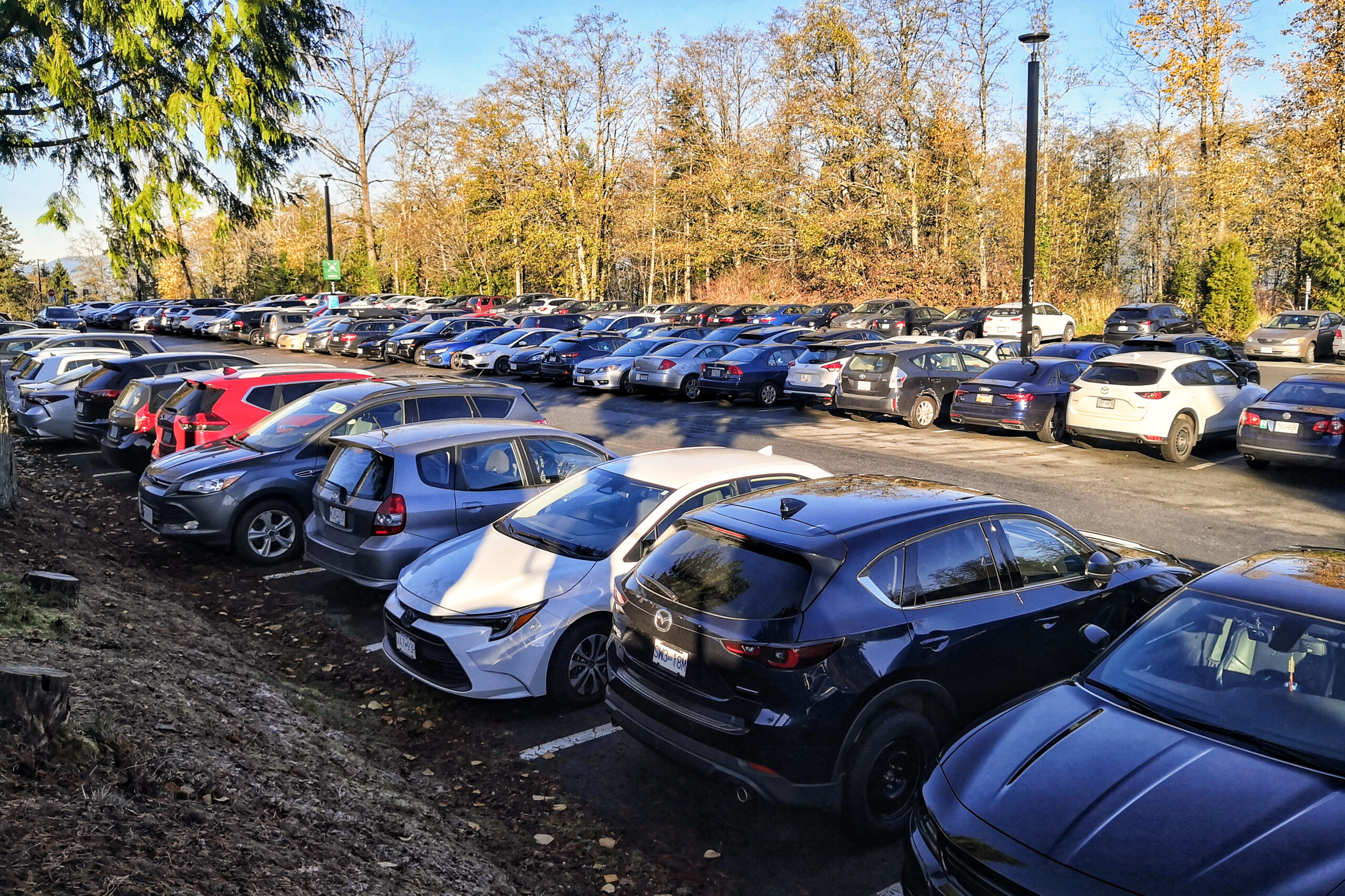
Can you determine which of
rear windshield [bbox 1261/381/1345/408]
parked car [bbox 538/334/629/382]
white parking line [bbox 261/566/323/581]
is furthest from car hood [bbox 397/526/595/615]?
parked car [bbox 538/334/629/382]

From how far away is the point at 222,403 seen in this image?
1152 cm

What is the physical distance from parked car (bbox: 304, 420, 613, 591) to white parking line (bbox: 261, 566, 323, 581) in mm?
1244

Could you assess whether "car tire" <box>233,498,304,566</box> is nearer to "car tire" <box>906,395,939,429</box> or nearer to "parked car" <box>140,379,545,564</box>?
"parked car" <box>140,379,545,564</box>

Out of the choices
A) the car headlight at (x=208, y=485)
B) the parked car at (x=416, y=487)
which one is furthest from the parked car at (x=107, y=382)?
the parked car at (x=416, y=487)

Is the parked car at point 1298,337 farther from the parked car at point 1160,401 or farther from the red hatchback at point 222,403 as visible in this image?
the red hatchback at point 222,403

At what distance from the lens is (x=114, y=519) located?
1116 centimetres

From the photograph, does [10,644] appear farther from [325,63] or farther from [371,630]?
[325,63]

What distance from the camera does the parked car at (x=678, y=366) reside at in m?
24.0

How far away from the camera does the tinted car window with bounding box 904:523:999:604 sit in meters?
4.91

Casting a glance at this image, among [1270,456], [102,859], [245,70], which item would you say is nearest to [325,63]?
[245,70]

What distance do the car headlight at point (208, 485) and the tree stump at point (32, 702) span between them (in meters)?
5.66

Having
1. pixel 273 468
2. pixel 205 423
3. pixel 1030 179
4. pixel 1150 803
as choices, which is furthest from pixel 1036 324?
pixel 1150 803

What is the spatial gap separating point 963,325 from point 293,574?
2970 cm

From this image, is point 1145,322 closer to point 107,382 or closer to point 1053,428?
point 1053,428
